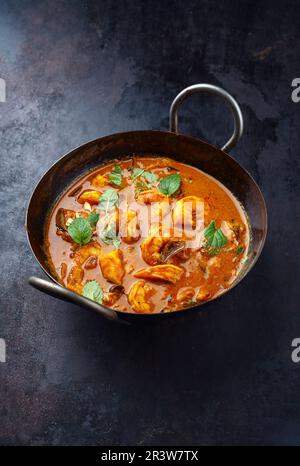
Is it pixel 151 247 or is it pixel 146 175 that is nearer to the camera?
pixel 151 247

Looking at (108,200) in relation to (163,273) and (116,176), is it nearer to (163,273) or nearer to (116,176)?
(116,176)

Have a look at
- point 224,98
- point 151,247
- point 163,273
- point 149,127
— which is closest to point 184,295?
point 163,273

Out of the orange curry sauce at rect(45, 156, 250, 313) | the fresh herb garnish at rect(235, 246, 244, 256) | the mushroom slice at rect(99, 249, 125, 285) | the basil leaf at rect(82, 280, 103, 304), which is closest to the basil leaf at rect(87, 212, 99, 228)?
the orange curry sauce at rect(45, 156, 250, 313)

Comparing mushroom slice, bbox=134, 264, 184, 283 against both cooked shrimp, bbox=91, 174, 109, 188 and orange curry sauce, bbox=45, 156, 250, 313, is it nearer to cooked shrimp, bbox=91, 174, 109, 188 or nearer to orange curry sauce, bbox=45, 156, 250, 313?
orange curry sauce, bbox=45, 156, 250, 313
